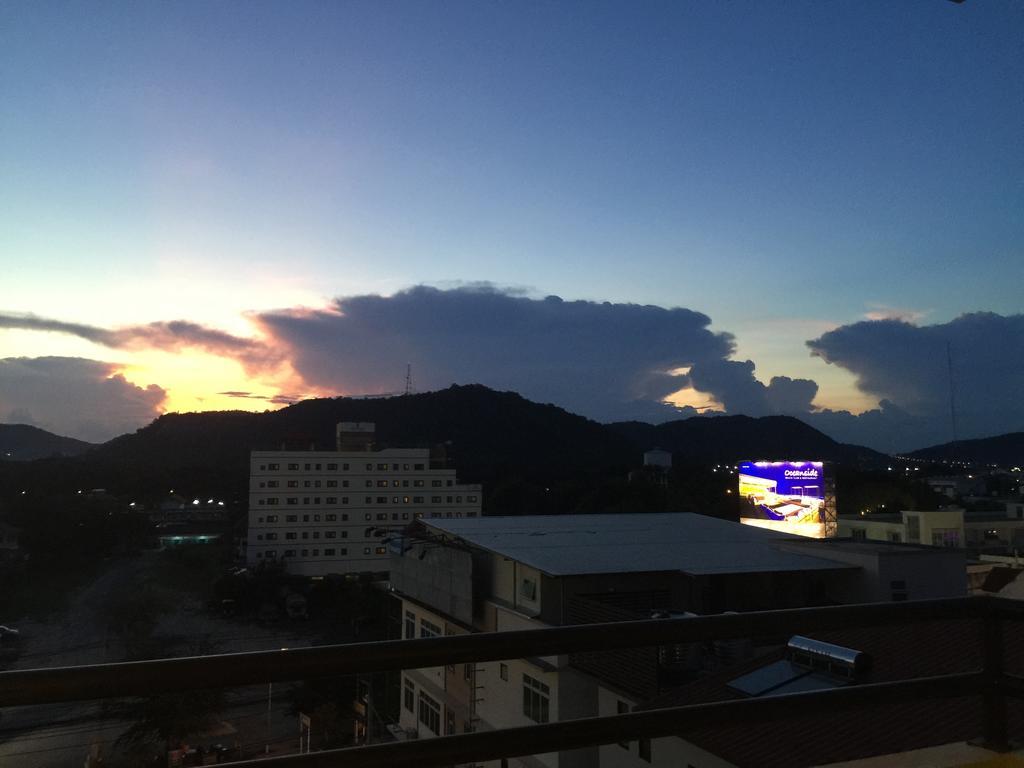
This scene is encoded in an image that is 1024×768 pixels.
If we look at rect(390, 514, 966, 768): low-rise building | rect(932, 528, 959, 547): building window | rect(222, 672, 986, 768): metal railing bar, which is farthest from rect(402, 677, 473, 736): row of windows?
rect(932, 528, 959, 547): building window

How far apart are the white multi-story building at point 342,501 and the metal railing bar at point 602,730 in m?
44.1

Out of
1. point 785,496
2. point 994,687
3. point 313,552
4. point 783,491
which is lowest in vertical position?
point 313,552

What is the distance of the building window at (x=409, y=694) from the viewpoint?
1935 mm

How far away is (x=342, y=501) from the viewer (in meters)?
46.1

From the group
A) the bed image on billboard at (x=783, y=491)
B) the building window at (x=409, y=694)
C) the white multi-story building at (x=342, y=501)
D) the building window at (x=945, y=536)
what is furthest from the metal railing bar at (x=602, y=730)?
the white multi-story building at (x=342, y=501)

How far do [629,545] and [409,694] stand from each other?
43.5 feet

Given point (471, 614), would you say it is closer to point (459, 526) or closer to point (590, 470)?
point (459, 526)

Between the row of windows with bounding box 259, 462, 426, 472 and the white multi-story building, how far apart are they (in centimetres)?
6

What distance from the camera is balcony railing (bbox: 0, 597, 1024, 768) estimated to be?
1.08 metres

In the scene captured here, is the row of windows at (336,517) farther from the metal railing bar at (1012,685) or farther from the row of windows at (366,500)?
the metal railing bar at (1012,685)

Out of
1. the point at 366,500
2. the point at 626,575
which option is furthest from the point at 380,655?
the point at 366,500

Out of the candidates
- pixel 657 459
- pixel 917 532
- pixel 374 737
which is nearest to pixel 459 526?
pixel 374 737

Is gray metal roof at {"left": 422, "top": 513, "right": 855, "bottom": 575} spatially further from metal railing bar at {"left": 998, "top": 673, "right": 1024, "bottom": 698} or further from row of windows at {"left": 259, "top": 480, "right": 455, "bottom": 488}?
row of windows at {"left": 259, "top": 480, "right": 455, "bottom": 488}

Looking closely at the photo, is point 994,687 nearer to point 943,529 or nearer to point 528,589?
point 528,589
